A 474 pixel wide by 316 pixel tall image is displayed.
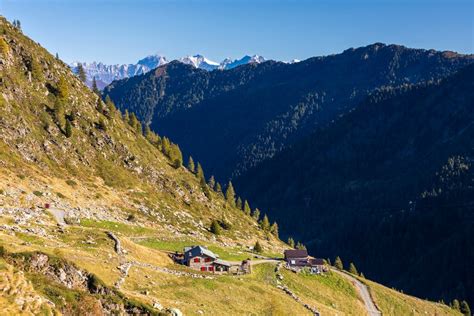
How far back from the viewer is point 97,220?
9725cm

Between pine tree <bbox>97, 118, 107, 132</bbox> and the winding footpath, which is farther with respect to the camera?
pine tree <bbox>97, 118, 107, 132</bbox>

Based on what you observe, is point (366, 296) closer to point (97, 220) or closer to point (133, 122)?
point (97, 220)

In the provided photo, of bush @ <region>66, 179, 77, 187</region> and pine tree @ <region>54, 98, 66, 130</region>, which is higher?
pine tree @ <region>54, 98, 66, 130</region>

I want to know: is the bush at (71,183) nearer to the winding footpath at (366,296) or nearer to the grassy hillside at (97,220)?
the grassy hillside at (97,220)

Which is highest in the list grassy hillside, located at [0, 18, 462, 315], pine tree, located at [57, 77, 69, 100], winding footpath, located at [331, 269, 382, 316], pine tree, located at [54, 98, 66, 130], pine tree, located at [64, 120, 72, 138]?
pine tree, located at [57, 77, 69, 100]

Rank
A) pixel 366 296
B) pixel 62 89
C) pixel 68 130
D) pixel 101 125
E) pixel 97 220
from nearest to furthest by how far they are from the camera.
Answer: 1. pixel 97 220
2. pixel 366 296
3. pixel 68 130
4. pixel 62 89
5. pixel 101 125

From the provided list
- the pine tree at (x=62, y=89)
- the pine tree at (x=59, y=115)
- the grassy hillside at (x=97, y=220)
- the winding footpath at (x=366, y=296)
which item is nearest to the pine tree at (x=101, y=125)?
the grassy hillside at (x=97, y=220)

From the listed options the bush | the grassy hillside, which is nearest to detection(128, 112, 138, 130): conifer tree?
the grassy hillside

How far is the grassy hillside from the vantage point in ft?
132

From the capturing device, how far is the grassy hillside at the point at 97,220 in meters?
40.3

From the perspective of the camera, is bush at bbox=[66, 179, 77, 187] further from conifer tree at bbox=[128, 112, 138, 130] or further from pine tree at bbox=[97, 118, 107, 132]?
conifer tree at bbox=[128, 112, 138, 130]

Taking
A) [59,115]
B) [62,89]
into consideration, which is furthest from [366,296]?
[62,89]

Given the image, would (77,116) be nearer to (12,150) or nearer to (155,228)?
(12,150)

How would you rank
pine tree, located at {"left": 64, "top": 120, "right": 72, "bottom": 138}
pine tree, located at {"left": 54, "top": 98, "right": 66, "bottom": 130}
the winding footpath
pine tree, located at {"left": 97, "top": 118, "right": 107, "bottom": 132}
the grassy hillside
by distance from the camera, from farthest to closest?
pine tree, located at {"left": 97, "top": 118, "right": 107, "bottom": 132}, pine tree, located at {"left": 54, "top": 98, "right": 66, "bottom": 130}, pine tree, located at {"left": 64, "top": 120, "right": 72, "bottom": 138}, the winding footpath, the grassy hillside
